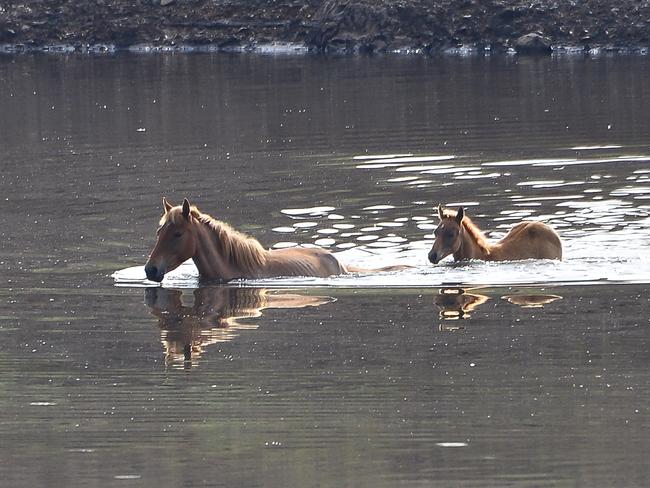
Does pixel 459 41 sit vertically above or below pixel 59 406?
above

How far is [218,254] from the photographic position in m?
16.0

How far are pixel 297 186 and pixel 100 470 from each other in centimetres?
1375

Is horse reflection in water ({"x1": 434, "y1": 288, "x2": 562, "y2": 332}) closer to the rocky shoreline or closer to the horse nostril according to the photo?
the horse nostril

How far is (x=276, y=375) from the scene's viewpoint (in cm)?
1129

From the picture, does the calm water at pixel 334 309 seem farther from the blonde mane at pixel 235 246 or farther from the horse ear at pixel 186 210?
the horse ear at pixel 186 210

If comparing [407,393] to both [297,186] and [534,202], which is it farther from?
[297,186]

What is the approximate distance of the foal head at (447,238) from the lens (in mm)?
16406

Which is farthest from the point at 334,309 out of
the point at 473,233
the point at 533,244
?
the point at 533,244

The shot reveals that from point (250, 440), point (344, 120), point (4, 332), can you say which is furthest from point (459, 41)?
point (250, 440)

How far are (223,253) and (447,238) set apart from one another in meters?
2.32

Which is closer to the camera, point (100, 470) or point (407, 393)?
point (100, 470)

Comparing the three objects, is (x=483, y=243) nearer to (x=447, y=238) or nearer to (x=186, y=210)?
(x=447, y=238)

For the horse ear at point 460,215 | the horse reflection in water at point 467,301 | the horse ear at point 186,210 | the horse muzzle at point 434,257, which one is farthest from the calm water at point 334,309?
the horse ear at point 186,210

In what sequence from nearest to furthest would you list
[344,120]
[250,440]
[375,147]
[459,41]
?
1. [250,440]
2. [375,147]
3. [344,120]
4. [459,41]
